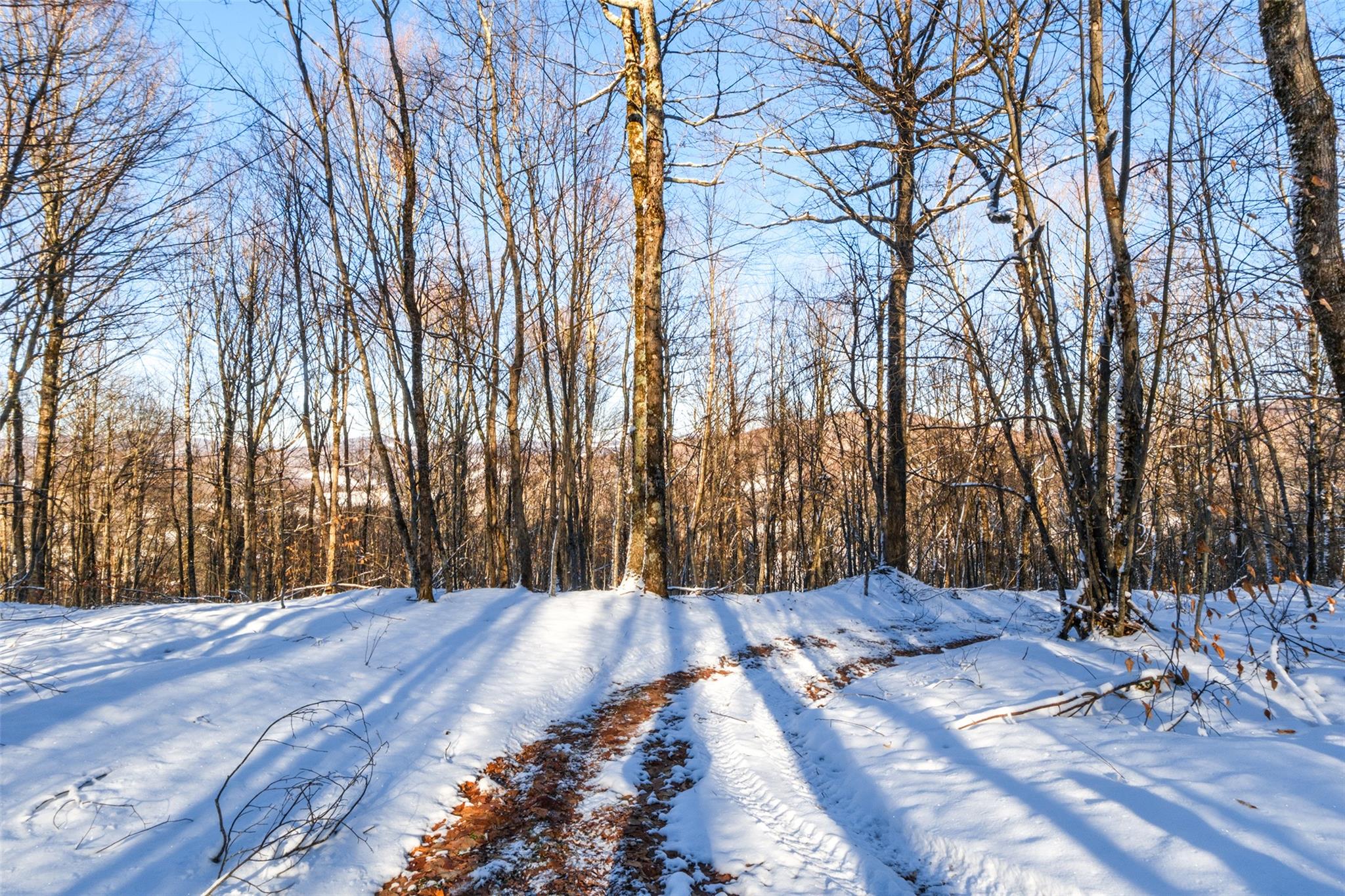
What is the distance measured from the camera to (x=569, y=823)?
9.44 ft

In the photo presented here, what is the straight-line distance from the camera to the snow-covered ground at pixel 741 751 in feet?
7.23

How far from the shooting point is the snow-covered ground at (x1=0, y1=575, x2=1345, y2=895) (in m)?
2.21

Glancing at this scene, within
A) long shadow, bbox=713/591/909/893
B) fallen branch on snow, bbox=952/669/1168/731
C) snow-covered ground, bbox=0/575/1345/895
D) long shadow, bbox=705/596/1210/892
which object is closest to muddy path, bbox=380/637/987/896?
snow-covered ground, bbox=0/575/1345/895

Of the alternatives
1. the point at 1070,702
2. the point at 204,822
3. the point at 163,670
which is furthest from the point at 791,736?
the point at 163,670

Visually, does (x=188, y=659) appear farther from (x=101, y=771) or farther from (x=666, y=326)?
(x=666, y=326)

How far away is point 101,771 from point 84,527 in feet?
69.5


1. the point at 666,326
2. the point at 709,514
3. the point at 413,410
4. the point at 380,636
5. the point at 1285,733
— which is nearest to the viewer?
the point at 1285,733

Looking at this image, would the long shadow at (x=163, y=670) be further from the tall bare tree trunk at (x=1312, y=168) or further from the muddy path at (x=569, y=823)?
the tall bare tree trunk at (x=1312, y=168)

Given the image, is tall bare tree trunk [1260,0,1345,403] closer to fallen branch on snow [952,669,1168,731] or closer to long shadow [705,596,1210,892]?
fallen branch on snow [952,669,1168,731]

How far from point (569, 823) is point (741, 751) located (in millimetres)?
1287

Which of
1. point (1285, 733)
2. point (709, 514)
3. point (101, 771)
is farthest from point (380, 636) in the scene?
point (709, 514)

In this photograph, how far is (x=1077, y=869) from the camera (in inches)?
83.5

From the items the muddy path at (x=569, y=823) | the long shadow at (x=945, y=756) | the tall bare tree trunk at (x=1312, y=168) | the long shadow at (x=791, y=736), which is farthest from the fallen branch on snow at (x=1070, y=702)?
the tall bare tree trunk at (x=1312, y=168)

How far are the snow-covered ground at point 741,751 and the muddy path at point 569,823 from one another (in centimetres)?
6
